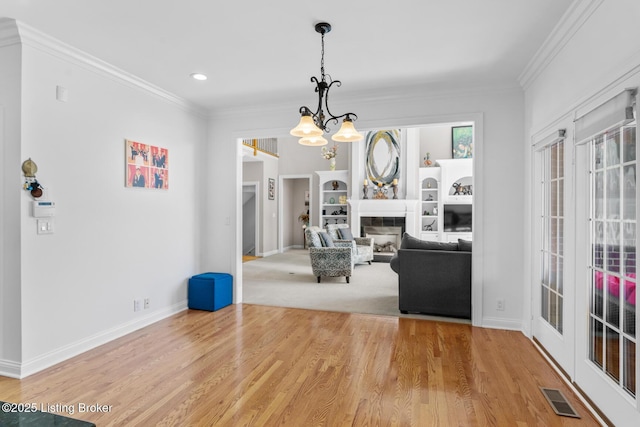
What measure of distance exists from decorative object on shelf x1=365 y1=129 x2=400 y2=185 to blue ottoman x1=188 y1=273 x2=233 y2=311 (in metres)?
5.58

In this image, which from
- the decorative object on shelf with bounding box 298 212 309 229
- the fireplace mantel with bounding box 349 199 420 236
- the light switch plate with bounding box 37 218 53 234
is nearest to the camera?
the light switch plate with bounding box 37 218 53 234

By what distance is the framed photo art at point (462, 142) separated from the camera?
343 inches

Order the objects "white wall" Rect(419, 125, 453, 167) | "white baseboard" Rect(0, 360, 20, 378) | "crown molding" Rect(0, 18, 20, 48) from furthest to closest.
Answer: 1. "white wall" Rect(419, 125, 453, 167)
2. "white baseboard" Rect(0, 360, 20, 378)
3. "crown molding" Rect(0, 18, 20, 48)

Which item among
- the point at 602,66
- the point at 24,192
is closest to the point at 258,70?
the point at 24,192

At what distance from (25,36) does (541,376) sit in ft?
15.2

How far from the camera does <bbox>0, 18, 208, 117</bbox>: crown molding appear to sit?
8.43ft

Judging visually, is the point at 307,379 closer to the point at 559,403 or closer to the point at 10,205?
the point at 559,403

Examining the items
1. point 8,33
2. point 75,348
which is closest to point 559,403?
point 75,348

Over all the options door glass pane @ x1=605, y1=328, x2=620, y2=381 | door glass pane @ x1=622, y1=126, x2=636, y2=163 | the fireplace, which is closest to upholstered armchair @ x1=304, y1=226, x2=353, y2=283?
the fireplace

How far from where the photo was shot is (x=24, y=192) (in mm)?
2641

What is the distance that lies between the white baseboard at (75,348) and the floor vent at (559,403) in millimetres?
3670

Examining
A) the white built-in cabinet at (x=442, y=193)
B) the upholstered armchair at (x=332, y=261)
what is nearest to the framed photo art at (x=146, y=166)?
the upholstered armchair at (x=332, y=261)

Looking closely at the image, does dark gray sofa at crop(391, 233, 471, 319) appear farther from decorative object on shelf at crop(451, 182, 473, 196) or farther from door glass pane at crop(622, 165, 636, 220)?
decorative object on shelf at crop(451, 182, 473, 196)

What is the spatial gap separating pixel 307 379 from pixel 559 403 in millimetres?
1676
